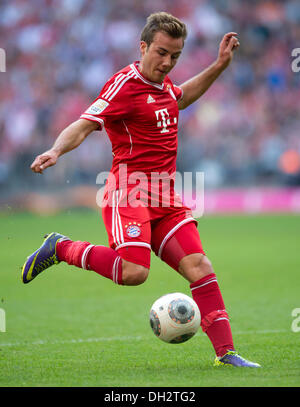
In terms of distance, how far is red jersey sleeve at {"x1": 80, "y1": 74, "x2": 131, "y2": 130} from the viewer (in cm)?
498

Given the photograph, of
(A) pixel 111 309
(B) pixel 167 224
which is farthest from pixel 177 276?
(B) pixel 167 224

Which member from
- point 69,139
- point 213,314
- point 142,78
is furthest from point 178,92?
point 213,314

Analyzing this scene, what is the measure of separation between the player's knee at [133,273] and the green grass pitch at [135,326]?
1.99ft

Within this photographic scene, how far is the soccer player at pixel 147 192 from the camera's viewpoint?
4.98m

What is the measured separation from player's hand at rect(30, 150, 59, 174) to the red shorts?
753mm

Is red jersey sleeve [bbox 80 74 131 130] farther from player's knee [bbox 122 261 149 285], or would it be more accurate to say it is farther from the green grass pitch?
the green grass pitch

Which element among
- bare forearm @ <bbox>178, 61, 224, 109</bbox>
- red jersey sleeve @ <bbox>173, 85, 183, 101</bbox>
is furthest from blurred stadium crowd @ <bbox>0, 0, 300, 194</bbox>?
red jersey sleeve @ <bbox>173, 85, 183, 101</bbox>

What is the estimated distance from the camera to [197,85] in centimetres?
573

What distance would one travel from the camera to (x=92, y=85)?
2203cm

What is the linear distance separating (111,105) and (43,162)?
0.78 meters

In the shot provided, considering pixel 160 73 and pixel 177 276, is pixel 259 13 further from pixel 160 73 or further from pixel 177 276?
pixel 160 73

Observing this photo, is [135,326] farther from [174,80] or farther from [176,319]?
[174,80]

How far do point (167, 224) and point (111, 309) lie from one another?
3.05 m

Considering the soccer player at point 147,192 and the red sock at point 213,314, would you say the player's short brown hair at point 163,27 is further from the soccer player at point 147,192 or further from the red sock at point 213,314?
the red sock at point 213,314
